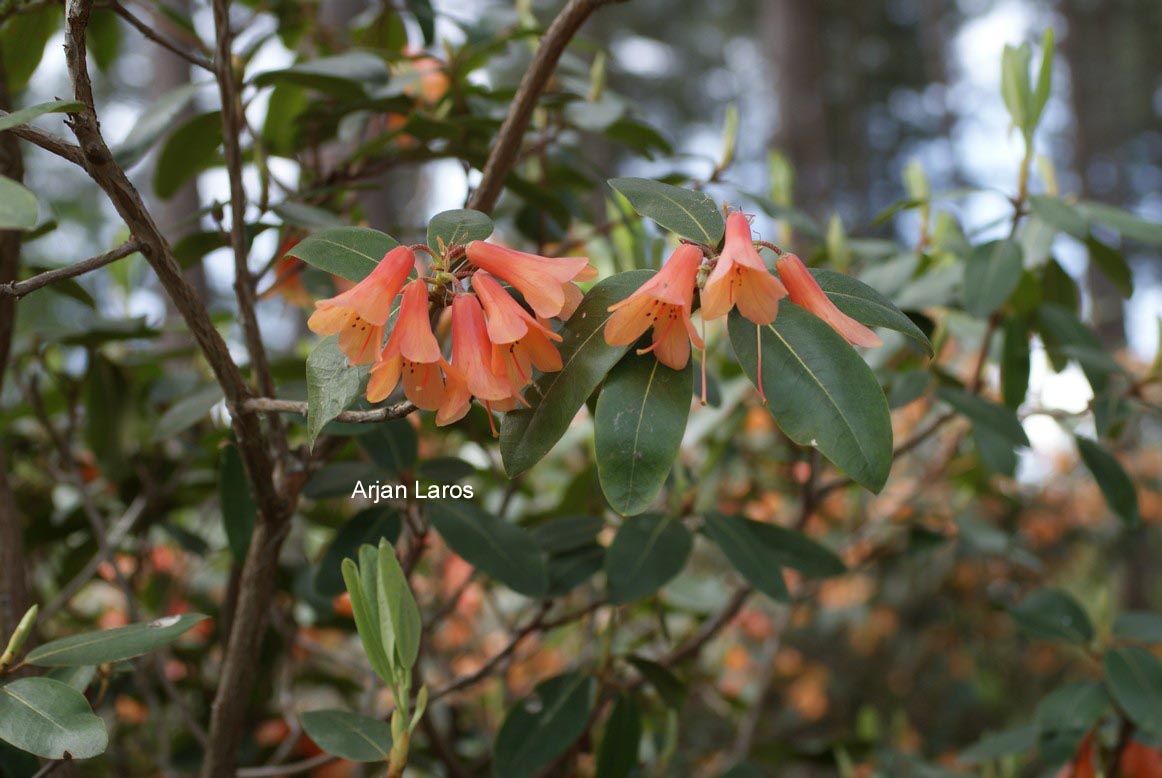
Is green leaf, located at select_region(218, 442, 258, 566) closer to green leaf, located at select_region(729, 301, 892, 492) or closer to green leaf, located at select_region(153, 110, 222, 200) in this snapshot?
green leaf, located at select_region(153, 110, 222, 200)

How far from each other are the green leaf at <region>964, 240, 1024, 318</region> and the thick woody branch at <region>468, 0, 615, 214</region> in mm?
599

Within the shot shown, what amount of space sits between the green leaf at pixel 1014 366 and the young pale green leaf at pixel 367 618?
3.23ft

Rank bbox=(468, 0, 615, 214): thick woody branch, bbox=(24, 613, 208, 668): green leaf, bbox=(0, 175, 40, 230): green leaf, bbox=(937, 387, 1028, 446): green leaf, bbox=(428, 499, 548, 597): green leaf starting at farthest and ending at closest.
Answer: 1. bbox=(937, 387, 1028, 446): green leaf
2. bbox=(428, 499, 548, 597): green leaf
3. bbox=(468, 0, 615, 214): thick woody branch
4. bbox=(24, 613, 208, 668): green leaf
5. bbox=(0, 175, 40, 230): green leaf

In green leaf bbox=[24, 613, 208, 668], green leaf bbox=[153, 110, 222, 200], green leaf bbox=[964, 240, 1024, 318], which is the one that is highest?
green leaf bbox=[153, 110, 222, 200]

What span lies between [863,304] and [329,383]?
0.43 metres

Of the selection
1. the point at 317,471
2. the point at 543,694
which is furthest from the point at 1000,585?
the point at 317,471

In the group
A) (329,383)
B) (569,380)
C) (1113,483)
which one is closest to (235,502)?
(329,383)

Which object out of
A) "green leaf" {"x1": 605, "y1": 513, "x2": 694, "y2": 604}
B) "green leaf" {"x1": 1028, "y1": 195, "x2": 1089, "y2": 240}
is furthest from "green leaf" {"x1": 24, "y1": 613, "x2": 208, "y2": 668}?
"green leaf" {"x1": 1028, "y1": 195, "x2": 1089, "y2": 240}

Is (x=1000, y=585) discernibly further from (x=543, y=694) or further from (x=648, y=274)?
(x=648, y=274)

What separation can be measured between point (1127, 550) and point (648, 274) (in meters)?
4.16

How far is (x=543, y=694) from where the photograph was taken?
45.6 inches

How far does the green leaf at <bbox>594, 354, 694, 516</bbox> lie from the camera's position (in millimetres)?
688

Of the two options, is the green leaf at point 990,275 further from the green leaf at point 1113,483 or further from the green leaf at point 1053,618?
the green leaf at point 1053,618

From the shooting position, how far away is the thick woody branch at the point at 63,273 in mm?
649
